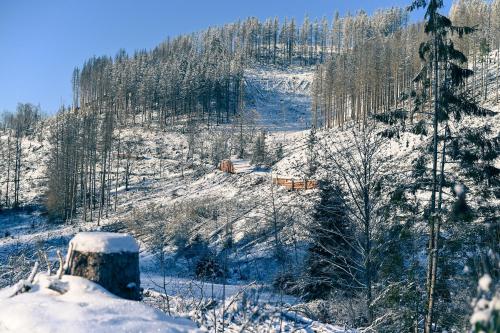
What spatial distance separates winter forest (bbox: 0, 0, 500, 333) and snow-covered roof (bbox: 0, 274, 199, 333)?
0.02 m

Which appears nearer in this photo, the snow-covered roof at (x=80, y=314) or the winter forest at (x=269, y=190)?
the snow-covered roof at (x=80, y=314)

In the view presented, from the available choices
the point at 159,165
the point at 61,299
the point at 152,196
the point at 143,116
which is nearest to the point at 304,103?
the point at 143,116

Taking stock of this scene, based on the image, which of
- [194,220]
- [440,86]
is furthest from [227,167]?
[440,86]

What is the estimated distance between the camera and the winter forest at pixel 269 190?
5086mm

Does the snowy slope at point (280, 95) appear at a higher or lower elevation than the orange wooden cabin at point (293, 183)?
higher

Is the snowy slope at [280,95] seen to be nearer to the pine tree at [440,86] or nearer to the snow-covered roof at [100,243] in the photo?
the pine tree at [440,86]

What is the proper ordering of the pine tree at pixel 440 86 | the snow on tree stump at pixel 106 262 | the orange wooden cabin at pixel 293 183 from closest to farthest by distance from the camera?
the snow on tree stump at pixel 106 262
the pine tree at pixel 440 86
the orange wooden cabin at pixel 293 183

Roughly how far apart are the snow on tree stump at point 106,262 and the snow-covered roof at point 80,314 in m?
0.28

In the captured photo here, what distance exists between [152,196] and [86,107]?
52.7m

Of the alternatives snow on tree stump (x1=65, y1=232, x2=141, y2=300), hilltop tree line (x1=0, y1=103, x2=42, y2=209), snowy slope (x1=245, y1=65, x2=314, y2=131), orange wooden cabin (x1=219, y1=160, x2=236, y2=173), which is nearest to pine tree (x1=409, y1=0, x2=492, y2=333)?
snow on tree stump (x1=65, y1=232, x2=141, y2=300)

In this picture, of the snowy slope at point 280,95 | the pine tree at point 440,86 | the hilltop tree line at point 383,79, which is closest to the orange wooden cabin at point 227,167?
the hilltop tree line at point 383,79

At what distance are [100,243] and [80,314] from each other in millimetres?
1129

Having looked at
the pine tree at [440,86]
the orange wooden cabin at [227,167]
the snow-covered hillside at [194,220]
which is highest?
the pine tree at [440,86]

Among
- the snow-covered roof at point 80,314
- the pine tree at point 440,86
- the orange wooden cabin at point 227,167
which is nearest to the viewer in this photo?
the snow-covered roof at point 80,314
